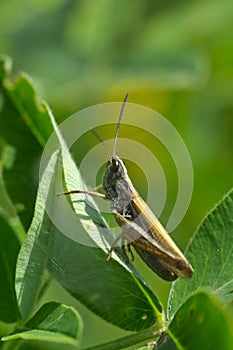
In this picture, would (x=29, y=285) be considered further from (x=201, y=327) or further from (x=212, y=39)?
(x=212, y=39)

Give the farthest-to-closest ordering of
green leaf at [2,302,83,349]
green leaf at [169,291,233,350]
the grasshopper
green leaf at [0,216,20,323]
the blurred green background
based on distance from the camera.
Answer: the blurred green background, the grasshopper, green leaf at [0,216,20,323], green leaf at [2,302,83,349], green leaf at [169,291,233,350]

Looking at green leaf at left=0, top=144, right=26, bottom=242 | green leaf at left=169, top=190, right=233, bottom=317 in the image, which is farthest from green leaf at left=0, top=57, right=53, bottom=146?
green leaf at left=169, top=190, right=233, bottom=317

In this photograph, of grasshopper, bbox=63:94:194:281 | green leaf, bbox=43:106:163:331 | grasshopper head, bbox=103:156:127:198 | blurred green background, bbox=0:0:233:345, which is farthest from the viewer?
blurred green background, bbox=0:0:233:345

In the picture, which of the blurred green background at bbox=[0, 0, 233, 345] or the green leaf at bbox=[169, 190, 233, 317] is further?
the blurred green background at bbox=[0, 0, 233, 345]

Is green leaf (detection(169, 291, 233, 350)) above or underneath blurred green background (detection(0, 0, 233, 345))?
underneath

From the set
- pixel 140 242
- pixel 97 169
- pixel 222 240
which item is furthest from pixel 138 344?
pixel 97 169

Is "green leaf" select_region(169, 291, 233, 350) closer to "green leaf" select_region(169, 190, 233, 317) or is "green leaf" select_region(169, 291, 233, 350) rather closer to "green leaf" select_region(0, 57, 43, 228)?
"green leaf" select_region(169, 190, 233, 317)

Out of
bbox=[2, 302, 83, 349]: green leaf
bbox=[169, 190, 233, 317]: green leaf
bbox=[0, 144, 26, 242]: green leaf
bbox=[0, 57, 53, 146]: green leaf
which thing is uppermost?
bbox=[0, 57, 53, 146]: green leaf
